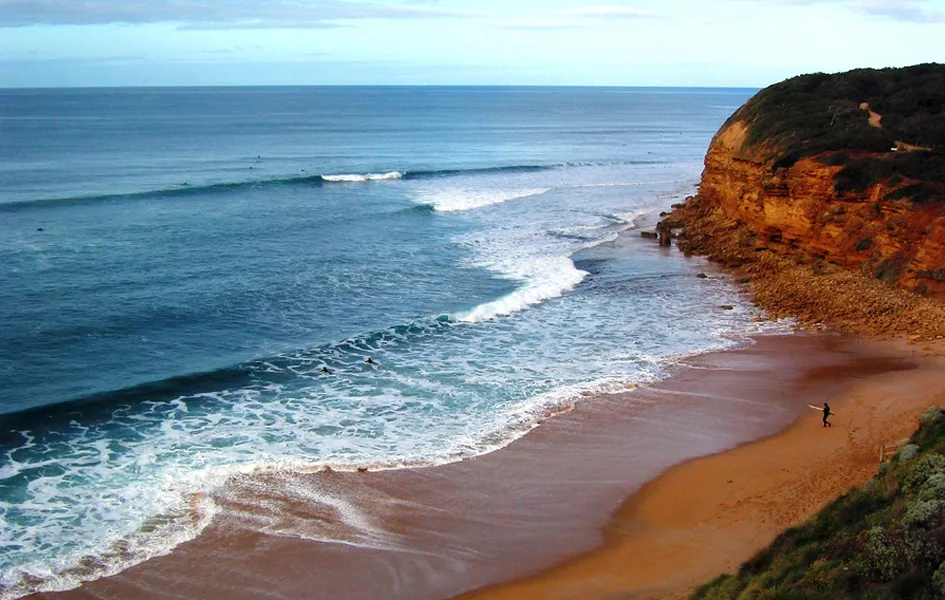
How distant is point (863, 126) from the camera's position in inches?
1427

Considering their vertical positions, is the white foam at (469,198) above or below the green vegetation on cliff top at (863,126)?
below

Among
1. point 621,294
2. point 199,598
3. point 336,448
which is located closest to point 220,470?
point 336,448

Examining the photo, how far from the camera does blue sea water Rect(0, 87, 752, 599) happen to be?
17.8 meters

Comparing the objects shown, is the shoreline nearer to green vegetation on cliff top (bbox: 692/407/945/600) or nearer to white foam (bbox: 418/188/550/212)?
green vegetation on cliff top (bbox: 692/407/945/600)

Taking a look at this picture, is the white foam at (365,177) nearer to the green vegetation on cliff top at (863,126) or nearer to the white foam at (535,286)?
the white foam at (535,286)

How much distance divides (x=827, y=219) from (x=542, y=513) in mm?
21066

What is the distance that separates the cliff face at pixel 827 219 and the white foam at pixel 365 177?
27950 millimetres

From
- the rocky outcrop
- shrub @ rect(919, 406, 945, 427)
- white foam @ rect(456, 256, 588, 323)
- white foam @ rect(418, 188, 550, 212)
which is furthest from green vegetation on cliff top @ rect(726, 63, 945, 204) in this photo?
white foam @ rect(418, 188, 550, 212)

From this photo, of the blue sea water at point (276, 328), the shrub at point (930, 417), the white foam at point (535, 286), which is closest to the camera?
the shrub at point (930, 417)

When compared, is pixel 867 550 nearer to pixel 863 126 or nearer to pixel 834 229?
pixel 834 229

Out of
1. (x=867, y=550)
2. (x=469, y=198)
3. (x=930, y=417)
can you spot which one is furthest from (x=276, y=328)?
(x=469, y=198)

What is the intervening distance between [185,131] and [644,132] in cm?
6277

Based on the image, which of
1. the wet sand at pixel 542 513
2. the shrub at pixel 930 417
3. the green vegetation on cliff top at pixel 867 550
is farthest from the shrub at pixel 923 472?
the shrub at pixel 930 417

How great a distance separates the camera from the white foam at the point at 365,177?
197 ft
